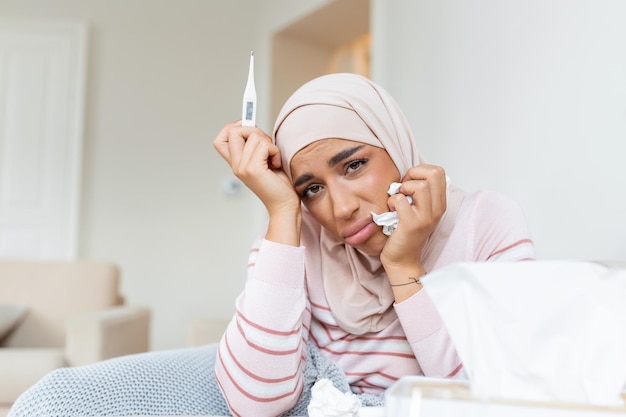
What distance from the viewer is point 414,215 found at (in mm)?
978

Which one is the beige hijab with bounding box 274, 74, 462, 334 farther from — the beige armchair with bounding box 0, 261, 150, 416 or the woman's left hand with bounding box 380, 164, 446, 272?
the beige armchair with bounding box 0, 261, 150, 416

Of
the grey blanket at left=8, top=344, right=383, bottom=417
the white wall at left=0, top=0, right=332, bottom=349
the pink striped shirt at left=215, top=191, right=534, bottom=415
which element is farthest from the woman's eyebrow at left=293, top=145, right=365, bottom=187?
the white wall at left=0, top=0, right=332, bottom=349

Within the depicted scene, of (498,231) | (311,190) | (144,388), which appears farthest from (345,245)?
(144,388)

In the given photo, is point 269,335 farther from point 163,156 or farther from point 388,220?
point 163,156

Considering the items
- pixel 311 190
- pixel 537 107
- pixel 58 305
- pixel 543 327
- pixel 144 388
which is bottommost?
pixel 58 305

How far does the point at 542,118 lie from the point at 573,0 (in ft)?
0.99

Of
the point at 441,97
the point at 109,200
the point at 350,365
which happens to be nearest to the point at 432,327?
the point at 350,365

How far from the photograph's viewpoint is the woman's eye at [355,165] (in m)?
1.07

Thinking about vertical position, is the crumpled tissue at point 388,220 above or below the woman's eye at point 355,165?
below

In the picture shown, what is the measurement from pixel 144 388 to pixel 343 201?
1.24ft

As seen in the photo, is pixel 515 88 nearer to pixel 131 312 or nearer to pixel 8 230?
pixel 131 312

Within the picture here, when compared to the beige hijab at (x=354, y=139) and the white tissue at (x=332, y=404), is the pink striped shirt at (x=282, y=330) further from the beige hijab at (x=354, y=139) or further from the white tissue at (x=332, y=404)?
the white tissue at (x=332, y=404)

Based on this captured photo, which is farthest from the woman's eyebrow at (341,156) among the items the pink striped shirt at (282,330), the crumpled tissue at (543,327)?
the crumpled tissue at (543,327)

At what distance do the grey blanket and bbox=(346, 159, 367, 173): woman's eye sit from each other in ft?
0.96
